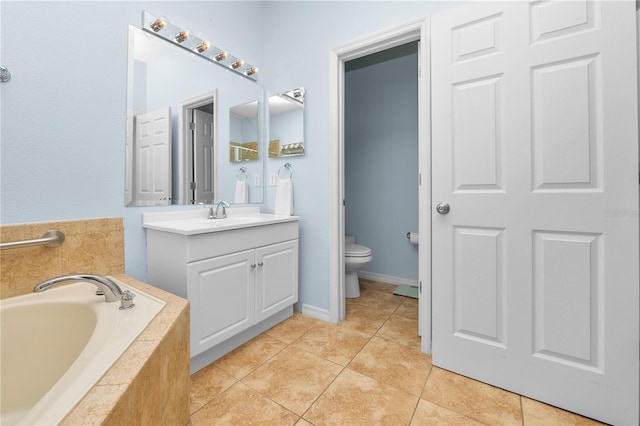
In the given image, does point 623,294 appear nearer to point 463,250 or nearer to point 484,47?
point 463,250

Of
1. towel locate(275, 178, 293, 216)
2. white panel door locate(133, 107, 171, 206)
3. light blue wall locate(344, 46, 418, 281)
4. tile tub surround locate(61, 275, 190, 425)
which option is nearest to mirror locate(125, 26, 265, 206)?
white panel door locate(133, 107, 171, 206)

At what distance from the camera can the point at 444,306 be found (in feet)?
4.92

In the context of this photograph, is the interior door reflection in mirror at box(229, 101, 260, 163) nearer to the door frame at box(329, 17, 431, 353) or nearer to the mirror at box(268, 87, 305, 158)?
the mirror at box(268, 87, 305, 158)

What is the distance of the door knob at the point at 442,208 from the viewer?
Result: 147 centimetres

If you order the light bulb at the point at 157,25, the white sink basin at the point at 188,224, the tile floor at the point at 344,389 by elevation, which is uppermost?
the light bulb at the point at 157,25

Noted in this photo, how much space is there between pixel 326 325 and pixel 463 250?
3.63 ft

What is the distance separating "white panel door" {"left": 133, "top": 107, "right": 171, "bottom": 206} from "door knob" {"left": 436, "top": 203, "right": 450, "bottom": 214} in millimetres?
1591

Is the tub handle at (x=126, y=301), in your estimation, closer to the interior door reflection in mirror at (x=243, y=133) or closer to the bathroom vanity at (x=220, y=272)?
the bathroom vanity at (x=220, y=272)

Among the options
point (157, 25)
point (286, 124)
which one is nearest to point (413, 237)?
point (286, 124)

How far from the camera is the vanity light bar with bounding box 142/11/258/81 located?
1.63 m

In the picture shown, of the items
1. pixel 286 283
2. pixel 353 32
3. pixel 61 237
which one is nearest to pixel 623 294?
pixel 286 283

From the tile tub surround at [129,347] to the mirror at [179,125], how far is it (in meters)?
0.28

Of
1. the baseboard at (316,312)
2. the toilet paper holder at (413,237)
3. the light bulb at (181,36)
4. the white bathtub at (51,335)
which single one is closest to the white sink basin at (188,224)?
the white bathtub at (51,335)

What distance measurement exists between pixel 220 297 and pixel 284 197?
0.94 metres
